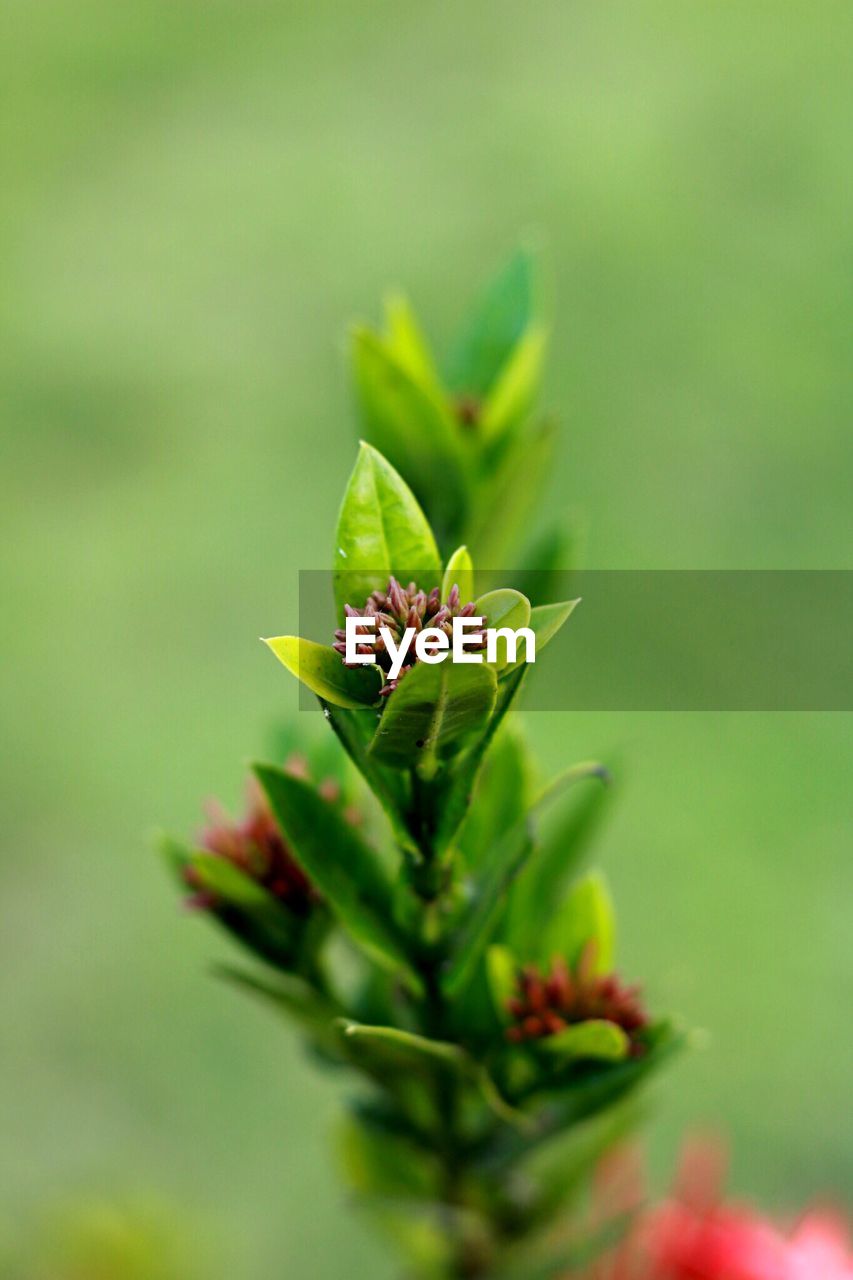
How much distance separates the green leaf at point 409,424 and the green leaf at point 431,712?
0.46ft

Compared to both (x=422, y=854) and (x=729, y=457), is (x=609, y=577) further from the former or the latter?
(x=422, y=854)

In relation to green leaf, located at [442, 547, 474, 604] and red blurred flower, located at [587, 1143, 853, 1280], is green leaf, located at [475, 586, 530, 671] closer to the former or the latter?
green leaf, located at [442, 547, 474, 604]

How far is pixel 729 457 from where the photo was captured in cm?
181

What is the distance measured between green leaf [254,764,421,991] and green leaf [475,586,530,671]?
70 mm

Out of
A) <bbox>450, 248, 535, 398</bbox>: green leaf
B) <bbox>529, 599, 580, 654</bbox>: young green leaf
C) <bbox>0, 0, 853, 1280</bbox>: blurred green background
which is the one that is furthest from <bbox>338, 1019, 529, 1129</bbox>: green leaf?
<bbox>0, 0, 853, 1280</bbox>: blurred green background

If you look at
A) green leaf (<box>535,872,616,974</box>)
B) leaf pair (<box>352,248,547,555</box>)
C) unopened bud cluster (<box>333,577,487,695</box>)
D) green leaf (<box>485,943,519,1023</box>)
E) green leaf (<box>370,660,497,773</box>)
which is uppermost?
leaf pair (<box>352,248,547,555</box>)

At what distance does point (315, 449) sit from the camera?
181 centimetres

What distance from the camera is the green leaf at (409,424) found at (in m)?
0.39

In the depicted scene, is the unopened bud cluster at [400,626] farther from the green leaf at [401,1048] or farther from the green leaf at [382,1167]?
the green leaf at [382,1167]

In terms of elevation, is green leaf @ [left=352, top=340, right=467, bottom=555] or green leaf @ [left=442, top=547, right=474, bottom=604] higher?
green leaf @ [left=352, top=340, right=467, bottom=555]

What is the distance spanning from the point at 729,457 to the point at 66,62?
4.33ft

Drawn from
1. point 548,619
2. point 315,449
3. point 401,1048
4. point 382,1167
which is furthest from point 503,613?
point 315,449

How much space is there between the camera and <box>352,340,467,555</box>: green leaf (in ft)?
1.29

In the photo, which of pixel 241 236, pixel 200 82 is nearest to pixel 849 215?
pixel 241 236
